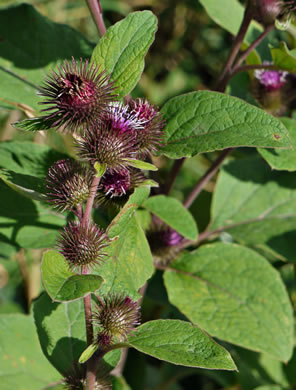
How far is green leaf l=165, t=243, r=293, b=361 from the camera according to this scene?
177cm

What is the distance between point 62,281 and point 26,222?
793 millimetres

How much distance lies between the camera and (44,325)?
1.59m

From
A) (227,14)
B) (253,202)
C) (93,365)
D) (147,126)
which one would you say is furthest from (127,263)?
(227,14)

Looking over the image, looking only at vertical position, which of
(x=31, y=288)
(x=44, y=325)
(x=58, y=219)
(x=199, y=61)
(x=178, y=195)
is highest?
(x=199, y=61)

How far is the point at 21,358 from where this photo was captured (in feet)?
6.26

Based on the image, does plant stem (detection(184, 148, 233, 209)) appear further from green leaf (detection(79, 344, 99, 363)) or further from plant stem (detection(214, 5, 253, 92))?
green leaf (detection(79, 344, 99, 363))

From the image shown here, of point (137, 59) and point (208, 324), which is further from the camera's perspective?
point (208, 324)

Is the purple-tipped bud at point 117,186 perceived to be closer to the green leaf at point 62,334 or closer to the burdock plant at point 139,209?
the burdock plant at point 139,209

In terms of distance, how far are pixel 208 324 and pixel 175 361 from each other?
0.66 meters

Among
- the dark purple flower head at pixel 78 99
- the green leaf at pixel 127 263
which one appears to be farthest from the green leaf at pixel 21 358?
the dark purple flower head at pixel 78 99

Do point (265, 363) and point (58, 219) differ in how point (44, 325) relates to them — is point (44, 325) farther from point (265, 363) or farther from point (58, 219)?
point (265, 363)

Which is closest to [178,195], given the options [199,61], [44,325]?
[199,61]

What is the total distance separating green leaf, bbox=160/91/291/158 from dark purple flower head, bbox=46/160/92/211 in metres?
0.27

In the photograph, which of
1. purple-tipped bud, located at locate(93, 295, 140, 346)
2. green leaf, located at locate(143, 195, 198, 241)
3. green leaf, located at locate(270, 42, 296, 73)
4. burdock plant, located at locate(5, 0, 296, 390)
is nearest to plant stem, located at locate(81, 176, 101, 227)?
burdock plant, located at locate(5, 0, 296, 390)
